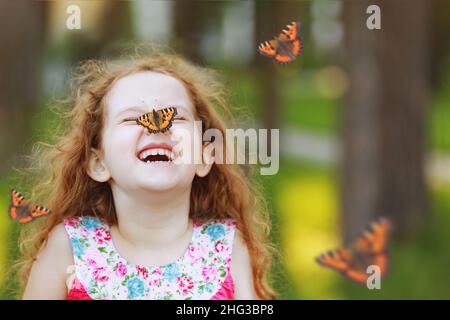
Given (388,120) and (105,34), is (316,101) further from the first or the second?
(105,34)

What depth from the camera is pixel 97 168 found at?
76.4 inches

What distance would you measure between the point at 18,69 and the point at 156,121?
988 millimetres

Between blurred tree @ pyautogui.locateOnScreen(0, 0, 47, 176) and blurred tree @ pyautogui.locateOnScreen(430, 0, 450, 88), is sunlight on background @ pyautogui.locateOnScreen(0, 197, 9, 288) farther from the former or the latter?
blurred tree @ pyautogui.locateOnScreen(430, 0, 450, 88)

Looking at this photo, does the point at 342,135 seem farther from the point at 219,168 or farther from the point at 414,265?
the point at 219,168

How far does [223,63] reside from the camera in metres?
2.32

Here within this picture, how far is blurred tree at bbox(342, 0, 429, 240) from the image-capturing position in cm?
348

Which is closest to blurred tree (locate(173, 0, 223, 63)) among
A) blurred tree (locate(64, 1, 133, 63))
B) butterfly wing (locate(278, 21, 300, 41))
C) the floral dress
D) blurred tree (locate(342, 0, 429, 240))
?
blurred tree (locate(64, 1, 133, 63))

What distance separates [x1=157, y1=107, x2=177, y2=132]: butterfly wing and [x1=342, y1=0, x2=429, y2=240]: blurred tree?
1607 millimetres

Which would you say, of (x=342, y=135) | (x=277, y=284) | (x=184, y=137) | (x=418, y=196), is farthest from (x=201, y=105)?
(x=418, y=196)

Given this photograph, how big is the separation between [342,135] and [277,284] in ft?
5.43

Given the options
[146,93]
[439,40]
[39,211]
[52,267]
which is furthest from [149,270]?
[439,40]

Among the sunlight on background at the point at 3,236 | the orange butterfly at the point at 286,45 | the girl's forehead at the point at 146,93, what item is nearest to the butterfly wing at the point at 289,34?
the orange butterfly at the point at 286,45

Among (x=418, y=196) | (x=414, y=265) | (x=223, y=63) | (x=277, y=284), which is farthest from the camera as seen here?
(x=418, y=196)

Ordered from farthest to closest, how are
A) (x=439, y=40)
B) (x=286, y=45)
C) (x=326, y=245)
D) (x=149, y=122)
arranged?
1. (x=439, y=40)
2. (x=326, y=245)
3. (x=286, y=45)
4. (x=149, y=122)
